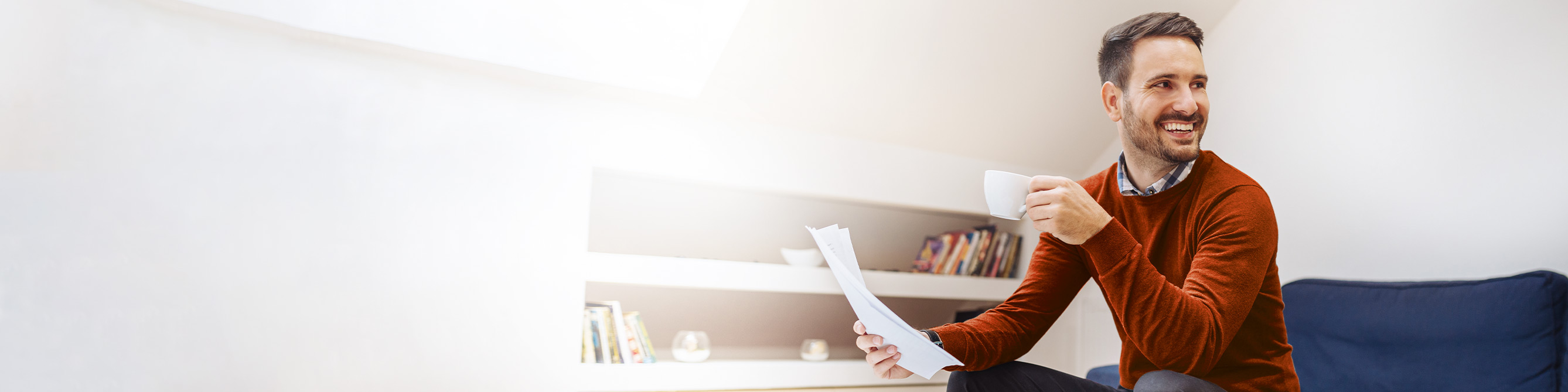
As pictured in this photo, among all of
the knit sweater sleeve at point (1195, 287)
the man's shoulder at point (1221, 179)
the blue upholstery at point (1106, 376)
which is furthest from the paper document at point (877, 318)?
the blue upholstery at point (1106, 376)

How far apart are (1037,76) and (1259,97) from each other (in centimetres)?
70

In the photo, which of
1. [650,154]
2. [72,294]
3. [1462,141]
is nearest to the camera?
[72,294]

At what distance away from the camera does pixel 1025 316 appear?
50.5 inches

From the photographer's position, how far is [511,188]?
7.12 ft

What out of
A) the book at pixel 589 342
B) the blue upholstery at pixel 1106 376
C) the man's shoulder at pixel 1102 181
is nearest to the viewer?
the man's shoulder at pixel 1102 181

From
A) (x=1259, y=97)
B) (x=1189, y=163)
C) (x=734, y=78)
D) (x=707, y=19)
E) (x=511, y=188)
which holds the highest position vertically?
(x=707, y=19)

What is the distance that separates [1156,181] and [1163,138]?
0.09 meters

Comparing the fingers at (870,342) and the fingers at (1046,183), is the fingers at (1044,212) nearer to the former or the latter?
the fingers at (1046,183)

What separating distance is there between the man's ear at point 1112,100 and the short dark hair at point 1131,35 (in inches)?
0.4

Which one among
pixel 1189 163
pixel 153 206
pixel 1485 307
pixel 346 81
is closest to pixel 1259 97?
pixel 1485 307

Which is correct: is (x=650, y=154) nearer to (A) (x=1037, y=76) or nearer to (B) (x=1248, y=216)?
(A) (x=1037, y=76)

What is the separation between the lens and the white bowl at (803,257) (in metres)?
2.63

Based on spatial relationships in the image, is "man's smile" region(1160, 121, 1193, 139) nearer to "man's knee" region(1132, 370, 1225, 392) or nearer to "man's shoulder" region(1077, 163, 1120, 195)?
"man's shoulder" region(1077, 163, 1120, 195)

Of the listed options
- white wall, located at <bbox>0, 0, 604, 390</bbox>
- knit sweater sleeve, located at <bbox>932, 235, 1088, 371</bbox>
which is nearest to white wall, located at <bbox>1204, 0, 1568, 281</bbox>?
knit sweater sleeve, located at <bbox>932, 235, 1088, 371</bbox>
